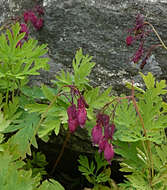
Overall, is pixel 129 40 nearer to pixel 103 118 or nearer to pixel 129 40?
pixel 129 40

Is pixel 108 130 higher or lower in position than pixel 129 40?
lower

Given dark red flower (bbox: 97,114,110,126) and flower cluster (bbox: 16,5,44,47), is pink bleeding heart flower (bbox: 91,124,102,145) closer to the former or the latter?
dark red flower (bbox: 97,114,110,126)

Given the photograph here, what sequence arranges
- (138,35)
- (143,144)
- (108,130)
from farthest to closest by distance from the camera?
(138,35) → (143,144) → (108,130)

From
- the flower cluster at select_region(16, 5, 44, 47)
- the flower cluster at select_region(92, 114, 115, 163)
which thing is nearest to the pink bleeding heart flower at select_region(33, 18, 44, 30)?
the flower cluster at select_region(16, 5, 44, 47)

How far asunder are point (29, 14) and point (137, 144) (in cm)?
166

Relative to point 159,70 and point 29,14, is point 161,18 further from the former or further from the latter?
point 29,14

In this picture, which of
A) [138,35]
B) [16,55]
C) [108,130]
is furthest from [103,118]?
[138,35]

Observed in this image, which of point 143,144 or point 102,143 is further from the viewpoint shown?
point 143,144

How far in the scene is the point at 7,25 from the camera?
288 cm

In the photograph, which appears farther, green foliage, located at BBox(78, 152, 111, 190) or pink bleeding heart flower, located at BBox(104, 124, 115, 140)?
green foliage, located at BBox(78, 152, 111, 190)

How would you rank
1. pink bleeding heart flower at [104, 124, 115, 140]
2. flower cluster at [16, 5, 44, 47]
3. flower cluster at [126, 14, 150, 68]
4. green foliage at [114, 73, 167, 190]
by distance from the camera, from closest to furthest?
1. pink bleeding heart flower at [104, 124, 115, 140]
2. green foliage at [114, 73, 167, 190]
3. flower cluster at [126, 14, 150, 68]
4. flower cluster at [16, 5, 44, 47]

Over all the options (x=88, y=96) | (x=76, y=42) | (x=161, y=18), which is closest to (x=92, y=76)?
(x=76, y=42)

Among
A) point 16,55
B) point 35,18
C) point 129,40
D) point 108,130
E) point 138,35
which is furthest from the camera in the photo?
point 35,18

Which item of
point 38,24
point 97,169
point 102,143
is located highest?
point 38,24
